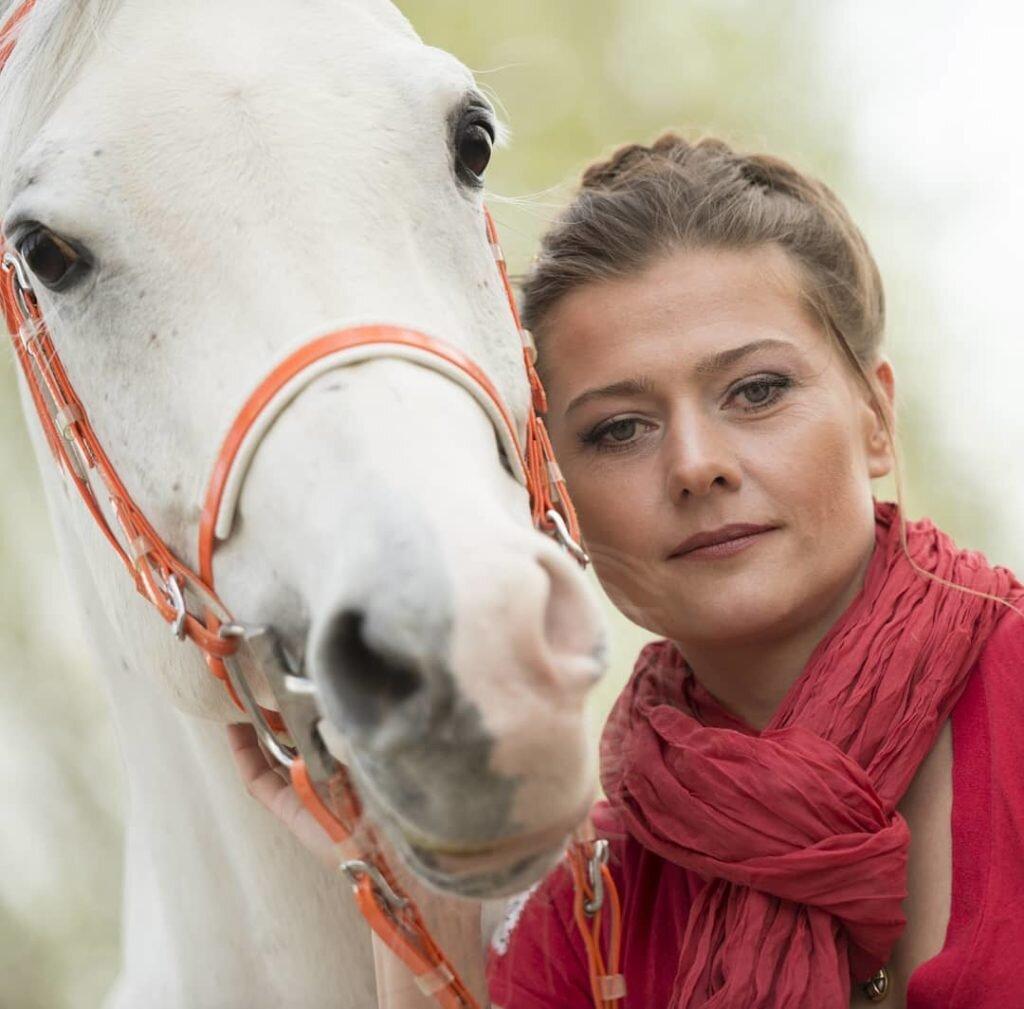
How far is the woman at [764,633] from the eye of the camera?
5.83 ft

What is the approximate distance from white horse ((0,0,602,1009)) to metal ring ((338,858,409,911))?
0.24 metres

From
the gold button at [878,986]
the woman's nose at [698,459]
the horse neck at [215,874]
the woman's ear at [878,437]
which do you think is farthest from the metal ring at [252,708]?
the woman's ear at [878,437]

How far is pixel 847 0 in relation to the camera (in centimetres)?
757

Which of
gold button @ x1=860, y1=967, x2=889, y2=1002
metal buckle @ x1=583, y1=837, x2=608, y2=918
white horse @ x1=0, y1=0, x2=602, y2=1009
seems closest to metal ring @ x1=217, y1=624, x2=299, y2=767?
white horse @ x1=0, y1=0, x2=602, y2=1009

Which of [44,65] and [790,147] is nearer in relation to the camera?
[44,65]

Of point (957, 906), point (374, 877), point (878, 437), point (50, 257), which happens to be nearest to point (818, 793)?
point (957, 906)

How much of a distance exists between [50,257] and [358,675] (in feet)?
2.54

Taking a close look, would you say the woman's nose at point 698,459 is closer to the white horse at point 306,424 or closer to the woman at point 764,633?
the woman at point 764,633

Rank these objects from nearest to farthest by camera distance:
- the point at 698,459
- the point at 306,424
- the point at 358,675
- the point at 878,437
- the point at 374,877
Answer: the point at 358,675
the point at 306,424
the point at 374,877
the point at 698,459
the point at 878,437

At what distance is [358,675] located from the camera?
1.21 m

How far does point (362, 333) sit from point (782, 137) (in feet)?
21.0

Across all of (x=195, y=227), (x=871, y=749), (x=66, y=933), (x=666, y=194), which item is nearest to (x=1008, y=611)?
(x=871, y=749)

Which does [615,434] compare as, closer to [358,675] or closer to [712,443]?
[712,443]

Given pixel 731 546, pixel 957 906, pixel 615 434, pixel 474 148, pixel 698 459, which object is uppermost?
pixel 474 148
